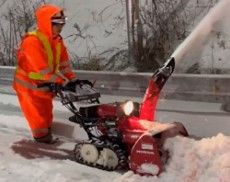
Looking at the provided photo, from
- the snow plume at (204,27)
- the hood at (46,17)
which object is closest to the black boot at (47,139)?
the hood at (46,17)

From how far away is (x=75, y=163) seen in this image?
20.4 feet

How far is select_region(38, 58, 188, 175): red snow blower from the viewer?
552 cm

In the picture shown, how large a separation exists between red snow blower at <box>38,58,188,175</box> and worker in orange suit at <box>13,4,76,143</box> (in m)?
0.49

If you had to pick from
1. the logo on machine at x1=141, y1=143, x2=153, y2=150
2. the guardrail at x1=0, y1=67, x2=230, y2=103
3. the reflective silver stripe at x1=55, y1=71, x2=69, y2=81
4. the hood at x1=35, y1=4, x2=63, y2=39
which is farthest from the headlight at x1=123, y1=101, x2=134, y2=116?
the guardrail at x1=0, y1=67, x2=230, y2=103

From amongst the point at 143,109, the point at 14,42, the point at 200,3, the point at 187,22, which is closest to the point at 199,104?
the point at 143,109

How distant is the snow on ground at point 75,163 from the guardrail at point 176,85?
126cm

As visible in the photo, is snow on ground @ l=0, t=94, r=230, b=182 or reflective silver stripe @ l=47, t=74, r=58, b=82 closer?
snow on ground @ l=0, t=94, r=230, b=182

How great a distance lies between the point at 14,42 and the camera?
43.8ft

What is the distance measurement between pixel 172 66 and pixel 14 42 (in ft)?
26.9

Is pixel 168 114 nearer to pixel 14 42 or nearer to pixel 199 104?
pixel 199 104

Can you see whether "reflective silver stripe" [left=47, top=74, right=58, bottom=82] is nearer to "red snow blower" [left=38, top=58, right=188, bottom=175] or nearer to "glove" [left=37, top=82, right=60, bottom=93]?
"glove" [left=37, top=82, right=60, bottom=93]

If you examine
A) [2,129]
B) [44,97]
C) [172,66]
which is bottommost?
[2,129]

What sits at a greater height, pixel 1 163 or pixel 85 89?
pixel 85 89

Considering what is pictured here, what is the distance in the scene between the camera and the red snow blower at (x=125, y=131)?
→ 5520 mm
